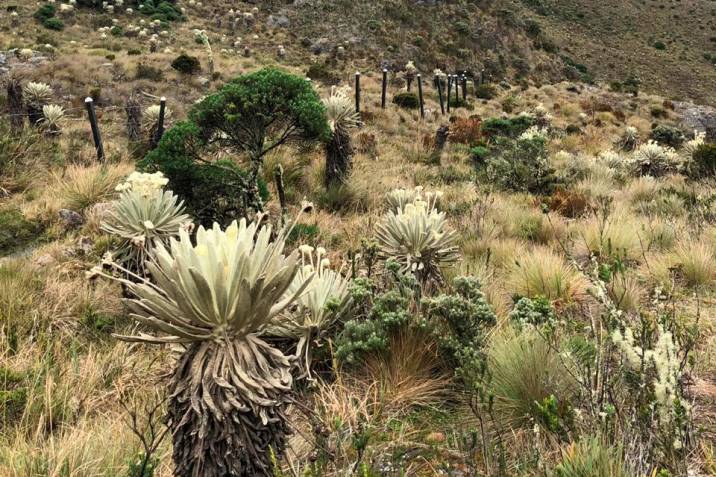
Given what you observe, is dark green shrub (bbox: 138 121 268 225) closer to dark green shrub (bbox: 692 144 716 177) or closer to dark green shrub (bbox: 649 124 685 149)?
dark green shrub (bbox: 692 144 716 177)

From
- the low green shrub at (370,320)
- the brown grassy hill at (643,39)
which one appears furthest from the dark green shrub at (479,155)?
the brown grassy hill at (643,39)

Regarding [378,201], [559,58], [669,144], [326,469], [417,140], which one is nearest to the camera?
[326,469]

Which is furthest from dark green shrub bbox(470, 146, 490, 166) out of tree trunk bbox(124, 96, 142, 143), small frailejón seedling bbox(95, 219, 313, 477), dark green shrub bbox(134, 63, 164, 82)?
dark green shrub bbox(134, 63, 164, 82)

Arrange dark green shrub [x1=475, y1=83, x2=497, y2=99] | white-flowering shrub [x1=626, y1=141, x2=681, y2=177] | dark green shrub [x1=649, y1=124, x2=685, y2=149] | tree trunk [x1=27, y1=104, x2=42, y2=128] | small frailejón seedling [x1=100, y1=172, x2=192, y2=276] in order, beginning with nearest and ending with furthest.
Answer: small frailejón seedling [x1=100, y1=172, x2=192, y2=276] → tree trunk [x1=27, y1=104, x2=42, y2=128] → white-flowering shrub [x1=626, y1=141, x2=681, y2=177] → dark green shrub [x1=649, y1=124, x2=685, y2=149] → dark green shrub [x1=475, y1=83, x2=497, y2=99]

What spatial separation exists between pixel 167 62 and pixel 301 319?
20.0 metres

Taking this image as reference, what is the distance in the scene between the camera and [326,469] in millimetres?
2297

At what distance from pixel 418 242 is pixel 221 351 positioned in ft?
8.59

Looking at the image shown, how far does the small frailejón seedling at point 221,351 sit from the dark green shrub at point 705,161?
1263 cm

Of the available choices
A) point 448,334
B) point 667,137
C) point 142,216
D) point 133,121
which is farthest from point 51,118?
point 667,137

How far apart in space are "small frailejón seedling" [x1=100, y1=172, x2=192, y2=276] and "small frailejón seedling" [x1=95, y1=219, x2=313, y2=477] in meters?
2.89

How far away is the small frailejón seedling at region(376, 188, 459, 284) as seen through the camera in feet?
14.5

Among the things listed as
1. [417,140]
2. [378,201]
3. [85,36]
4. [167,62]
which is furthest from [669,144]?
[85,36]

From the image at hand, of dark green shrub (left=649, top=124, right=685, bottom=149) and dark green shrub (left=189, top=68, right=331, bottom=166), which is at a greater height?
dark green shrub (left=189, top=68, right=331, bottom=166)

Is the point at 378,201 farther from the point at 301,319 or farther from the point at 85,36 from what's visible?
the point at 85,36
